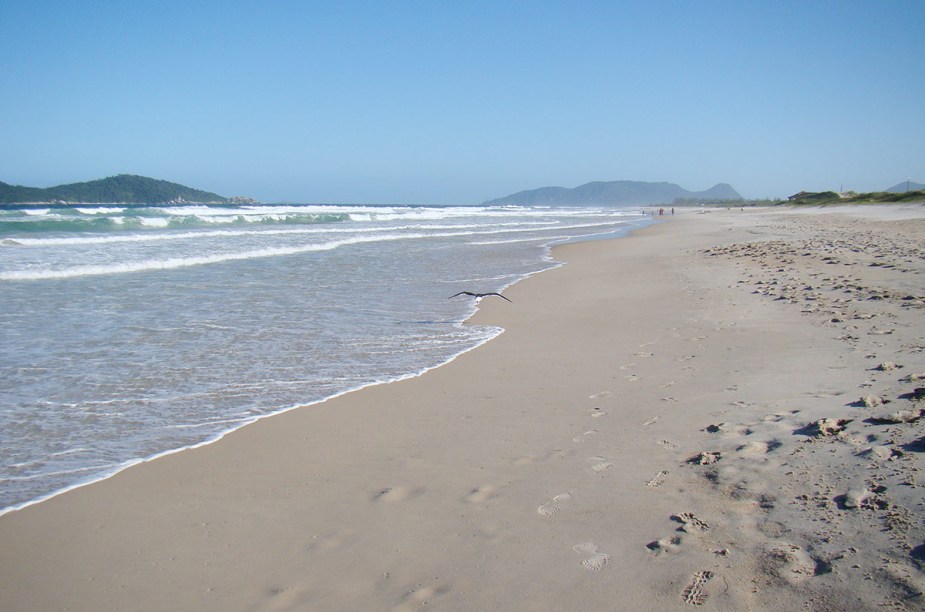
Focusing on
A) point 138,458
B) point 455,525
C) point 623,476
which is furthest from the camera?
point 138,458

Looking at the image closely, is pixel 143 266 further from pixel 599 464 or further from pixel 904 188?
pixel 904 188

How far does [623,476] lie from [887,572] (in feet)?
4.53

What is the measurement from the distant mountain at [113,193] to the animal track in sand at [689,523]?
9342 cm

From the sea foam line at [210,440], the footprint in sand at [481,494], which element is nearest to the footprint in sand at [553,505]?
the footprint in sand at [481,494]

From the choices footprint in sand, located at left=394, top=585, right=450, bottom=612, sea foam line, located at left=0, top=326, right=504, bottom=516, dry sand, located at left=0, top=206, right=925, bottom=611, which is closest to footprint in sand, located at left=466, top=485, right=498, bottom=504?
dry sand, located at left=0, top=206, right=925, bottom=611

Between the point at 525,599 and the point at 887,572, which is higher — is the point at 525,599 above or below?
below

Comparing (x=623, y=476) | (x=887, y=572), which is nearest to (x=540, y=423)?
(x=623, y=476)

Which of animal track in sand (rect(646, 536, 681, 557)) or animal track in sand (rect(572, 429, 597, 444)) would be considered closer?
animal track in sand (rect(646, 536, 681, 557))

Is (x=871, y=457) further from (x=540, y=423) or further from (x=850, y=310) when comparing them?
(x=850, y=310)

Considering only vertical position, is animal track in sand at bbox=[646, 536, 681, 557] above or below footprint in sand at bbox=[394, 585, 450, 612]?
above

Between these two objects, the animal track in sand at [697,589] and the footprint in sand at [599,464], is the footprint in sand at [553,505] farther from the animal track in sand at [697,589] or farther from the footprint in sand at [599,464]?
the animal track in sand at [697,589]

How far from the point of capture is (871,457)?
3.32 m

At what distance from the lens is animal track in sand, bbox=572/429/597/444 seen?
418 cm

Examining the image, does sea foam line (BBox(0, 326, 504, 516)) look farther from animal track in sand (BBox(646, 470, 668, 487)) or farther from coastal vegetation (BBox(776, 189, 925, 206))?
coastal vegetation (BBox(776, 189, 925, 206))
